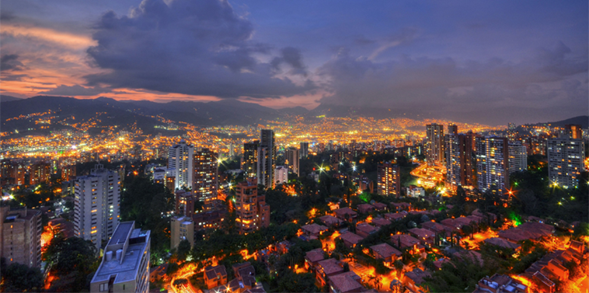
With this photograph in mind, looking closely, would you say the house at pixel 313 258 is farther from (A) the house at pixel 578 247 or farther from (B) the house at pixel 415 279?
(A) the house at pixel 578 247

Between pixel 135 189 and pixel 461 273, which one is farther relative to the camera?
pixel 135 189

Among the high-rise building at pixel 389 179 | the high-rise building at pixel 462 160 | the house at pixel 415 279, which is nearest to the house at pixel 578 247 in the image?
the house at pixel 415 279

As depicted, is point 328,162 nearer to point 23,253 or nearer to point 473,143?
point 473,143

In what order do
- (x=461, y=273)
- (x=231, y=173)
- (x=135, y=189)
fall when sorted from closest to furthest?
1. (x=461, y=273)
2. (x=135, y=189)
3. (x=231, y=173)

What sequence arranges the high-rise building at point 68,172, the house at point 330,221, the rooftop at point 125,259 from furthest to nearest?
the high-rise building at point 68,172
the house at point 330,221
the rooftop at point 125,259

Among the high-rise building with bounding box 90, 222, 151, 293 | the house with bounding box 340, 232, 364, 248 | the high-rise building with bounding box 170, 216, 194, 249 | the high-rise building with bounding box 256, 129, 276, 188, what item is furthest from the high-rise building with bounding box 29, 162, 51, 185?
the house with bounding box 340, 232, 364, 248

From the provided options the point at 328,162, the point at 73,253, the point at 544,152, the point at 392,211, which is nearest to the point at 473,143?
the point at 544,152

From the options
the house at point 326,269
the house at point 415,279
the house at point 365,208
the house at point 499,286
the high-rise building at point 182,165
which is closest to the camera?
the house at point 499,286

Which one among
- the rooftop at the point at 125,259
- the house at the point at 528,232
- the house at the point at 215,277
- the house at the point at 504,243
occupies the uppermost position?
the rooftop at the point at 125,259
